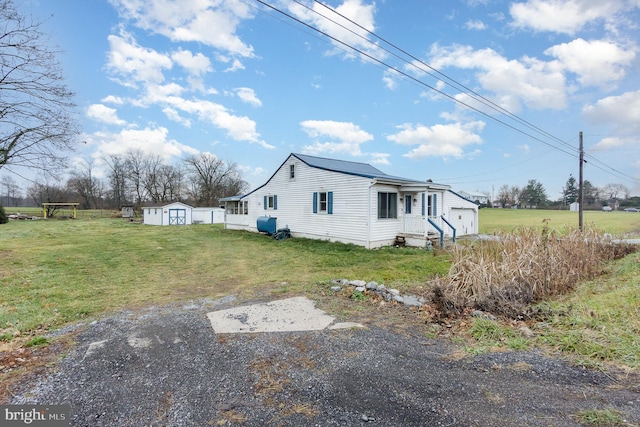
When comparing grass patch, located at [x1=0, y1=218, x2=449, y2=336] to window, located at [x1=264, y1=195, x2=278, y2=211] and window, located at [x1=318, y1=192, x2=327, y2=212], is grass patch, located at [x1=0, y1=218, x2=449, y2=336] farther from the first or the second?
window, located at [x1=264, y1=195, x2=278, y2=211]

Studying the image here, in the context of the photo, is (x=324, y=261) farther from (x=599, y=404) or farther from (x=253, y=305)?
(x=599, y=404)

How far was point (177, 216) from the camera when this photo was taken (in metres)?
30.1

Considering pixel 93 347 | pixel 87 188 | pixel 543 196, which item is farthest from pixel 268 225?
pixel 543 196

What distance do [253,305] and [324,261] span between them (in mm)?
4713

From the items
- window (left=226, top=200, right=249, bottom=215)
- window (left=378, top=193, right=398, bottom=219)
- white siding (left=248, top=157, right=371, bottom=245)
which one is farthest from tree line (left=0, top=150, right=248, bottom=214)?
window (left=378, top=193, right=398, bottom=219)

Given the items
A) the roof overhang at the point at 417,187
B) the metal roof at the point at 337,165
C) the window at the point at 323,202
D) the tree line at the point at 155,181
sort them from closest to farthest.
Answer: the roof overhang at the point at 417,187, the window at the point at 323,202, the metal roof at the point at 337,165, the tree line at the point at 155,181

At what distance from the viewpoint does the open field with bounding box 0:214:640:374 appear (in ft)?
12.0

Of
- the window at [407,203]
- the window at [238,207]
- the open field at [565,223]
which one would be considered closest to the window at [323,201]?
the window at [407,203]

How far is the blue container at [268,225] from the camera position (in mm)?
16656

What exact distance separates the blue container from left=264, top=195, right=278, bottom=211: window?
73 centimetres

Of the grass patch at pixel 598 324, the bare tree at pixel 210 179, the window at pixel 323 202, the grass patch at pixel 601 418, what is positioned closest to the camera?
the grass patch at pixel 601 418

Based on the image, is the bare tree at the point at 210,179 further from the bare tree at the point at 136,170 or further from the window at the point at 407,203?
the window at the point at 407,203

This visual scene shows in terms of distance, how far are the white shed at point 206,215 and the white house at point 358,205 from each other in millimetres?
16885

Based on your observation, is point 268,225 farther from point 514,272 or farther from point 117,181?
point 117,181
